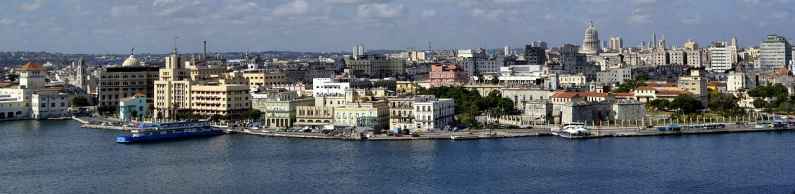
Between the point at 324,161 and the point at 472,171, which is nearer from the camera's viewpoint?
the point at 472,171

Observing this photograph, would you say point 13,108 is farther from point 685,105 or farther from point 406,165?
point 685,105

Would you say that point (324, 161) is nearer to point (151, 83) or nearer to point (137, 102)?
point (137, 102)

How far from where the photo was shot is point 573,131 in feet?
64.9

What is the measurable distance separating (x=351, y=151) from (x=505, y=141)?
282 centimetres

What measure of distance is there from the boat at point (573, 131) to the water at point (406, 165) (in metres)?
0.54

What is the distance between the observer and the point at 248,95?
80.3 feet

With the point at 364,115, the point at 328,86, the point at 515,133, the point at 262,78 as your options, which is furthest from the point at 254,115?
the point at 262,78

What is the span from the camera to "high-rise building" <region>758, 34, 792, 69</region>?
139ft

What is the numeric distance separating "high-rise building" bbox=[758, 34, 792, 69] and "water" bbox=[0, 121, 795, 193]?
23.6 meters

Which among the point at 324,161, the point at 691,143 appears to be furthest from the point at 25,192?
the point at 691,143

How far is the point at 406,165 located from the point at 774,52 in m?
30.6

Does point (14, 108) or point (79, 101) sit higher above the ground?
point (79, 101)

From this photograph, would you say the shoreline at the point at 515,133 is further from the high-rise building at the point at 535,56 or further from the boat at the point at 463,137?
the high-rise building at the point at 535,56

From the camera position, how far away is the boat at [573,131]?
19.7 metres
